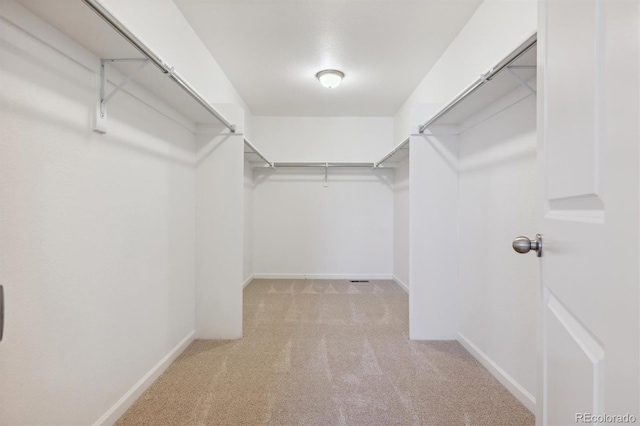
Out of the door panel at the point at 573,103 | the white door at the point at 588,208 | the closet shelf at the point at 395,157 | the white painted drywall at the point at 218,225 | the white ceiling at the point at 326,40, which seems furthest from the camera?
the closet shelf at the point at 395,157

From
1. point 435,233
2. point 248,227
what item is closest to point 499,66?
point 435,233

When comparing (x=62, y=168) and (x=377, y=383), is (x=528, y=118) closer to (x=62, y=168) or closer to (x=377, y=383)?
(x=377, y=383)

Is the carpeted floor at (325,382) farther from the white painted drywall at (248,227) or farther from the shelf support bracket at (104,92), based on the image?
the white painted drywall at (248,227)

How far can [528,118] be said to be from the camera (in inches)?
73.7

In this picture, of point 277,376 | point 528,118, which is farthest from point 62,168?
point 528,118

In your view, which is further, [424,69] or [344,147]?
[344,147]

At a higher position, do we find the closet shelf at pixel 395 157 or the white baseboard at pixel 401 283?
the closet shelf at pixel 395 157


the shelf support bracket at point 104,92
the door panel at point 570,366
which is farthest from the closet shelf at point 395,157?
the door panel at point 570,366

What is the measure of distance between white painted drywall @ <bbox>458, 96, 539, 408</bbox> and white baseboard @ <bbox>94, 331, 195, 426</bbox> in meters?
2.16

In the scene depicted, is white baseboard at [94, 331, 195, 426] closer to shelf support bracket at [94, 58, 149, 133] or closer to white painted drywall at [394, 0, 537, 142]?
shelf support bracket at [94, 58, 149, 133]

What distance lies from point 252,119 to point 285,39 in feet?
7.86

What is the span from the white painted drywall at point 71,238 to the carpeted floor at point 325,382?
34 centimetres

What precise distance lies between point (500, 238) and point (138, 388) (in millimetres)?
2347

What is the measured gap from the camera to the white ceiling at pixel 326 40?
245 centimetres
